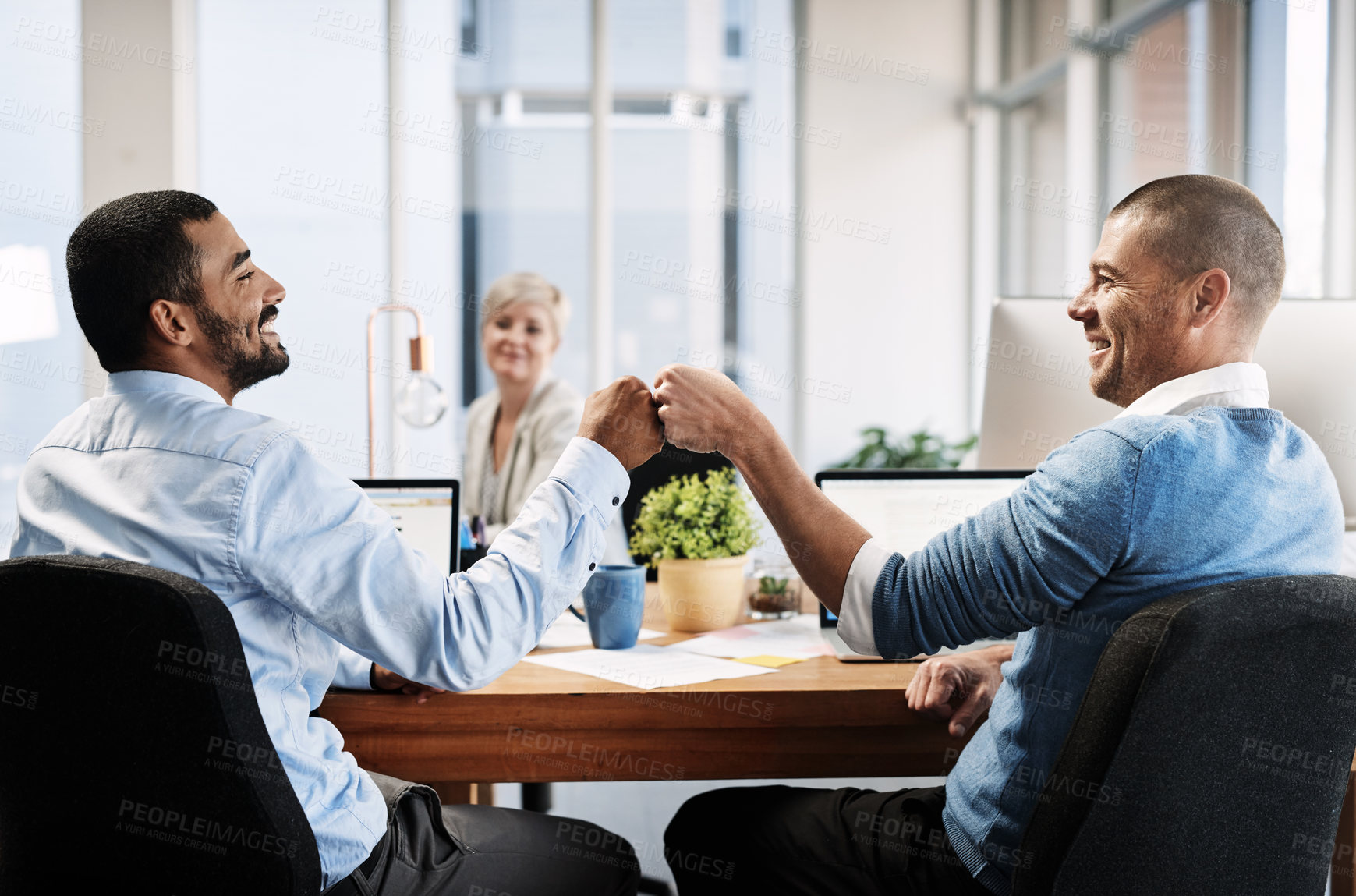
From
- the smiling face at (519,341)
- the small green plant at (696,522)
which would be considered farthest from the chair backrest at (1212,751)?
the smiling face at (519,341)

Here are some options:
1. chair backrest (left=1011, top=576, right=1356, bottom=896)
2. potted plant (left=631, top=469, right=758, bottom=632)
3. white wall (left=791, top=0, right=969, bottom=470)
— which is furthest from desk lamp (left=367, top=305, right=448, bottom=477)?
white wall (left=791, top=0, right=969, bottom=470)

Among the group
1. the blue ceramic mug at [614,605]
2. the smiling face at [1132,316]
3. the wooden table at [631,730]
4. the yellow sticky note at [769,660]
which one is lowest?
the wooden table at [631,730]

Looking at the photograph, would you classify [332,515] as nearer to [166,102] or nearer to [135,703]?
[135,703]

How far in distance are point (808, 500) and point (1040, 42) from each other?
14.7 feet

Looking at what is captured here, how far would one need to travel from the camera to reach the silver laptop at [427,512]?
5.60 feet

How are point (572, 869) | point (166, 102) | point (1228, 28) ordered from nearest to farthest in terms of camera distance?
point (572, 869)
point (1228, 28)
point (166, 102)

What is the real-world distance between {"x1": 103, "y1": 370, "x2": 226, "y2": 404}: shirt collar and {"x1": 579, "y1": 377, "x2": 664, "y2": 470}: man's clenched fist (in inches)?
18.6

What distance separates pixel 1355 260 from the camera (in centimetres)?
310

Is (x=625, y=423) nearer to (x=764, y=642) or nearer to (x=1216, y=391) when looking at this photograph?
(x=764, y=642)

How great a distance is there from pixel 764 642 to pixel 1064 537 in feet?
2.52

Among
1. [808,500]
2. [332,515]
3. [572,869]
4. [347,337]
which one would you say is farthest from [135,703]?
[347,337]

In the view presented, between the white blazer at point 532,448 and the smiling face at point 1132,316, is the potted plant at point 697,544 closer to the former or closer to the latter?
the smiling face at point 1132,316

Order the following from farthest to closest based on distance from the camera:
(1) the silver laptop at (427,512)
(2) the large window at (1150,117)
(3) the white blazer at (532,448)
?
(3) the white blazer at (532,448)
(2) the large window at (1150,117)
(1) the silver laptop at (427,512)

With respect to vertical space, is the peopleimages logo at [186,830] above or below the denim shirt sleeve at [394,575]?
below
